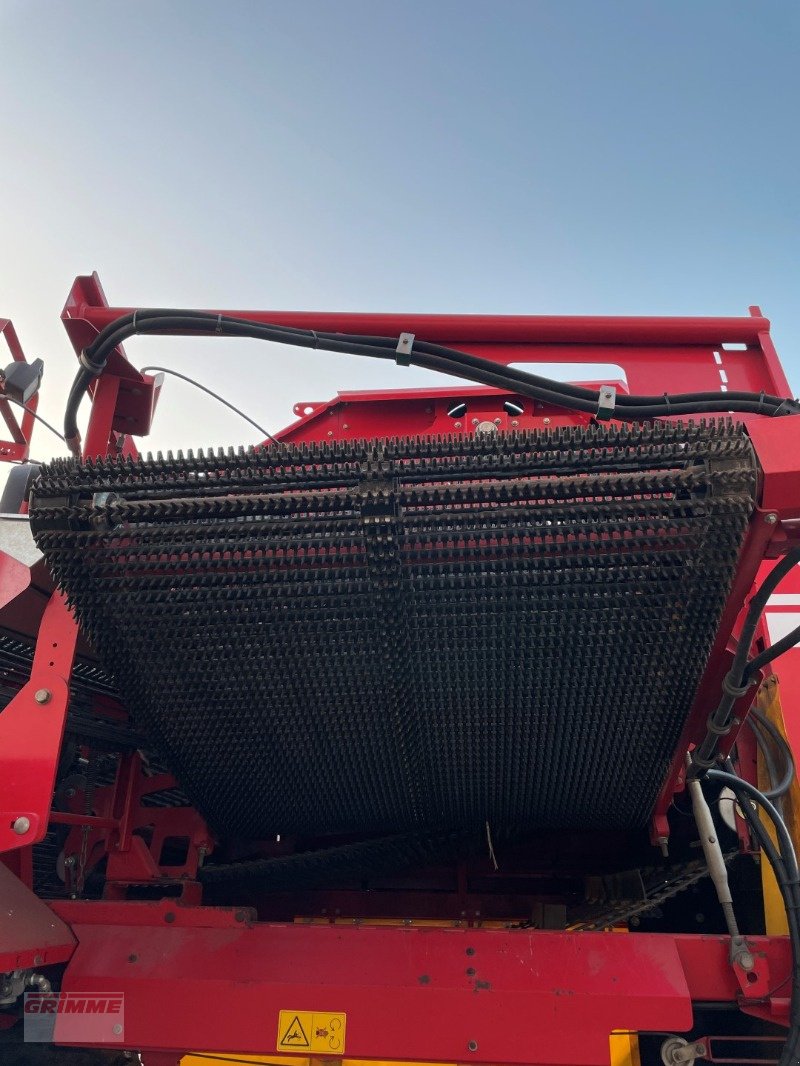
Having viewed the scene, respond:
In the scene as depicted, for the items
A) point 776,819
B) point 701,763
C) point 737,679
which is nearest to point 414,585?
point 737,679

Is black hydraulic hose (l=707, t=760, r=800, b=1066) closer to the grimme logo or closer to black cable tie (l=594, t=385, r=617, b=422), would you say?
black cable tie (l=594, t=385, r=617, b=422)

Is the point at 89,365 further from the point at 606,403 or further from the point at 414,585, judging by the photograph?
the point at 606,403

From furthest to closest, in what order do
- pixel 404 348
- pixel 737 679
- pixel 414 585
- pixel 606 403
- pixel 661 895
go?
pixel 661 895 → pixel 404 348 → pixel 606 403 → pixel 737 679 → pixel 414 585

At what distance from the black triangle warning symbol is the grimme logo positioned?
42 cm

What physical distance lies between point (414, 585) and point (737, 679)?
2.80ft

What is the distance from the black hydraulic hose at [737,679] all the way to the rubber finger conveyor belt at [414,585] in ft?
0.24

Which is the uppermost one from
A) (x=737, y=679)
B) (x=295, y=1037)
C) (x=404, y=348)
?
(x=404, y=348)

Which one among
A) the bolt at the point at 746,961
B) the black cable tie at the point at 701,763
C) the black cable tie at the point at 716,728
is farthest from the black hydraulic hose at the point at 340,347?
the bolt at the point at 746,961

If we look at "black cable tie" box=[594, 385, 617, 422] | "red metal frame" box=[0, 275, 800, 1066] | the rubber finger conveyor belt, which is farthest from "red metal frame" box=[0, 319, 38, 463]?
"black cable tie" box=[594, 385, 617, 422]

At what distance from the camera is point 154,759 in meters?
2.84

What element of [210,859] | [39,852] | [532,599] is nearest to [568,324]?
[532,599]

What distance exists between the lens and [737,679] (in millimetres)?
2023

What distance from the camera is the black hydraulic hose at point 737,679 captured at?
1877 mm

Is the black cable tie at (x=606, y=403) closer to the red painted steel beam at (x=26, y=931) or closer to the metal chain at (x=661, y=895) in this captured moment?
the metal chain at (x=661, y=895)
